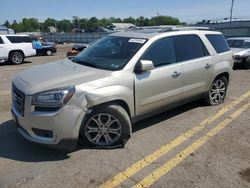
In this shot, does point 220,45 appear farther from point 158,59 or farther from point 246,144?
point 246,144

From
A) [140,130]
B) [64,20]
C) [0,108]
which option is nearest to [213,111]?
[140,130]

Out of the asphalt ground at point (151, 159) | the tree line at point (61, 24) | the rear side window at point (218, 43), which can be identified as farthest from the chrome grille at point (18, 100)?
the tree line at point (61, 24)

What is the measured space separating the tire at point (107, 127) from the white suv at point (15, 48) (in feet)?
41.6

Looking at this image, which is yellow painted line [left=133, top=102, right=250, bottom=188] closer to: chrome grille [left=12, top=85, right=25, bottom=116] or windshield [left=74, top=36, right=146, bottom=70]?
windshield [left=74, top=36, right=146, bottom=70]

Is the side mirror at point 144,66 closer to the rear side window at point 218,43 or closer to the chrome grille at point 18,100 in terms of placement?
the chrome grille at point 18,100

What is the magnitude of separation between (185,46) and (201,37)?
663mm

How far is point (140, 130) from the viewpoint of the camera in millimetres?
4855

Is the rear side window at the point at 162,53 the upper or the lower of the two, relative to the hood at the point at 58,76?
upper

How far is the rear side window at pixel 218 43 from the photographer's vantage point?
19.5 ft

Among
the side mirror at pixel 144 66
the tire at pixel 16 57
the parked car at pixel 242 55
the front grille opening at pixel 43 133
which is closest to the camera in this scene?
the front grille opening at pixel 43 133

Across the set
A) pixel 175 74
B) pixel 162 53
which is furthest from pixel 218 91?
pixel 162 53

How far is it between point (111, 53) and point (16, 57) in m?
12.2

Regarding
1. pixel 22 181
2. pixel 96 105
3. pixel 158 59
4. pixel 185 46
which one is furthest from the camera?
pixel 185 46

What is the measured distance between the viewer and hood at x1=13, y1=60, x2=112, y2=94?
12.3 ft
